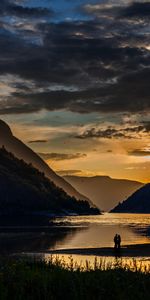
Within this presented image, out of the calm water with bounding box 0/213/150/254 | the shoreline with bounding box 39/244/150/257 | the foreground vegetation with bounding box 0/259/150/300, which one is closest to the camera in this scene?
the foreground vegetation with bounding box 0/259/150/300

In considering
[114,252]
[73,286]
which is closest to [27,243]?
[114,252]

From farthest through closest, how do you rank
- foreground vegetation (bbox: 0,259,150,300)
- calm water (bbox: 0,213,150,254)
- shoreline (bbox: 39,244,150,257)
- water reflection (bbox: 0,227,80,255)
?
1. calm water (bbox: 0,213,150,254)
2. water reflection (bbox: 0,227,80,255)
3. shoreline (bbox: 39,244,150,257)
4. foreground vegetation (bbox: 0,259,150,300)

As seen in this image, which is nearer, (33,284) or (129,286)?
(129,286)

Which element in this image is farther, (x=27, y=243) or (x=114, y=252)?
(x=27, y=243)

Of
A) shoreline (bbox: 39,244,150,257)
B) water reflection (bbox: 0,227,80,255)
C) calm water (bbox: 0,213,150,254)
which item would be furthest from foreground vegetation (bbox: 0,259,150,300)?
calm water (bbox: 0,213,150,254)

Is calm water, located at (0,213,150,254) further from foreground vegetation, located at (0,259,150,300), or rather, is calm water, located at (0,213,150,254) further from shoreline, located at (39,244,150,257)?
foreground vegetation, located at (0,259,150,300)

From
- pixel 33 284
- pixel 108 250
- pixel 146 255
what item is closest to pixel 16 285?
pixel 33 284

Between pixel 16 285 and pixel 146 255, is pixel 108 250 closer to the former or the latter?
pixel 146 255

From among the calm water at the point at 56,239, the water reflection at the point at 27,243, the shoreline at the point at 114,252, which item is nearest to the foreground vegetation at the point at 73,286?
the shoreline at the point at 114,252

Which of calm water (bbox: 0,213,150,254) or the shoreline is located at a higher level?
calm water (bbox: 0,213,150,254)

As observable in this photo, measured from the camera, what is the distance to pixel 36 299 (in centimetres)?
1825

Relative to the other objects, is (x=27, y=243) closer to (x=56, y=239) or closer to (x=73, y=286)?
(x=56, y=239)

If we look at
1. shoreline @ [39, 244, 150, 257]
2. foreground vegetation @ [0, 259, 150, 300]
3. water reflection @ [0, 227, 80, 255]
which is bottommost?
shoreline @ [39, 244, 150, 257]

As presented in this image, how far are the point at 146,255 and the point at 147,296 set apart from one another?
4503 centimetres
